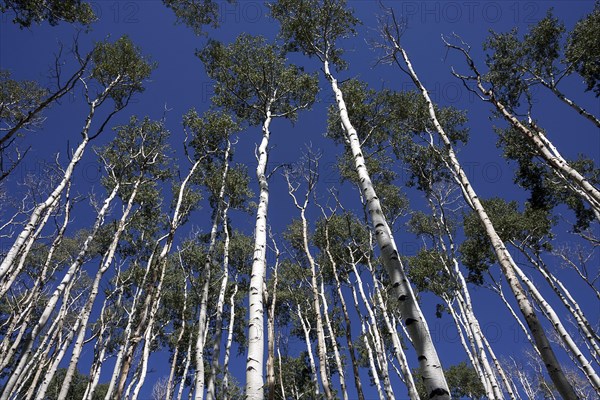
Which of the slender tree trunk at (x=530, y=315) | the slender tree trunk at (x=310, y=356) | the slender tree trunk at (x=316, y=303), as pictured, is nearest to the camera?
the slender tree trunk at (x=530, y=315)

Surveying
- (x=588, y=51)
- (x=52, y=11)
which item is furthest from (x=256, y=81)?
(x=588, y=51)

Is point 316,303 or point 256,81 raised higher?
point 256,81

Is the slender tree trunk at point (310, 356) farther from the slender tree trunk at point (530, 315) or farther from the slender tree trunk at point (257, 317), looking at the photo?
the slender tree trunk at point (530, 315)

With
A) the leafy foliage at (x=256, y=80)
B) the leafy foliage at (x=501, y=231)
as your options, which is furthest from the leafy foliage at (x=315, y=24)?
the leafy foliage at (x=501, y=231)

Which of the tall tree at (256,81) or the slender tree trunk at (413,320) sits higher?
the tall tree at (256,81)

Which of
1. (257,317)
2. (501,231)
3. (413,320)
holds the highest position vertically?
(501,231)

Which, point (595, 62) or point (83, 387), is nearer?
point (595, 62)

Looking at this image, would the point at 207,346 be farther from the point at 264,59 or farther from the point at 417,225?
the point at 264,59

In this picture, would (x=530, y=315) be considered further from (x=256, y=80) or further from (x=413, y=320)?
(x=256, y=80)

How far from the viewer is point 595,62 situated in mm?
13273

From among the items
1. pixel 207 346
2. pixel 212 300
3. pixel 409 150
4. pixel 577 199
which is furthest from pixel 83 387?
pixel 577 199

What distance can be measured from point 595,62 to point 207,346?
90.7ft

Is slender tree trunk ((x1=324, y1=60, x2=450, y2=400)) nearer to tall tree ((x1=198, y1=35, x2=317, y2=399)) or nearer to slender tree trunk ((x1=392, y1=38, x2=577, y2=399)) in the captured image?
slender tree trunk ((x1=392, y1=38, x2=577, y2=399))

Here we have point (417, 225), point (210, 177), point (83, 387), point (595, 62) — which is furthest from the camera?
point (83, 387)
